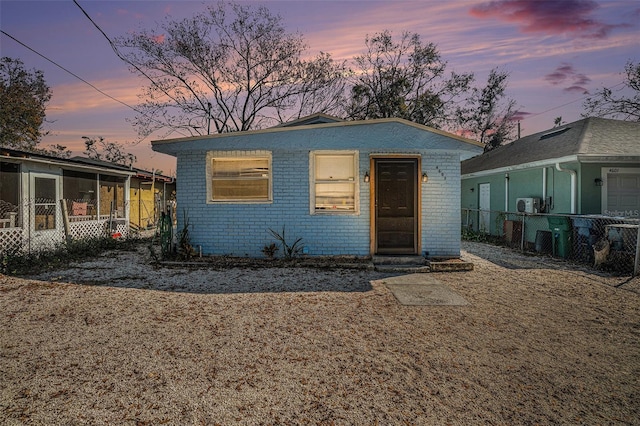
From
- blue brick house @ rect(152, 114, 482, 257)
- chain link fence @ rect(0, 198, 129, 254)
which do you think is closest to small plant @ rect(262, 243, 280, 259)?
blue brick house @ rect(152, 114, 482, 257)

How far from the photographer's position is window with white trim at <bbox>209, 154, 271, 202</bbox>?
330 inches

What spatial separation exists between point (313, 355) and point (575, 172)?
1004 centimetres

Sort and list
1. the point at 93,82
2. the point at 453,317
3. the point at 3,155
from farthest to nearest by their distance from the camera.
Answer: the point at 93,82 → the point at 3,155 → the point at 453,317

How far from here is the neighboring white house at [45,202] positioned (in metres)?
9.20

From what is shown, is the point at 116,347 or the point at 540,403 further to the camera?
the point at 116,347

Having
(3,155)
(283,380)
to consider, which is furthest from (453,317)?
(3,155)

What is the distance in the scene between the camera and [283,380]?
2.85 meters

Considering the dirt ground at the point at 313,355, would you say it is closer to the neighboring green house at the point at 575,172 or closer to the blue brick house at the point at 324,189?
the blue brick house at the point at 324,189

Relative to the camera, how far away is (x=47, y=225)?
10.6 meters

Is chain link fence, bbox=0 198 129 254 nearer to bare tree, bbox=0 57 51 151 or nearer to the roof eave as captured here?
the roof eave

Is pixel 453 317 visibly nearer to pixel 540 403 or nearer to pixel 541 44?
pixel 540 403

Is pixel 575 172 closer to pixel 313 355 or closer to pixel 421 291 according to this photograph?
pixel 421 291

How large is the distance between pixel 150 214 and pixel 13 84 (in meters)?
13.7

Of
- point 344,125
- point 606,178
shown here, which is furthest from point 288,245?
point 606,178
